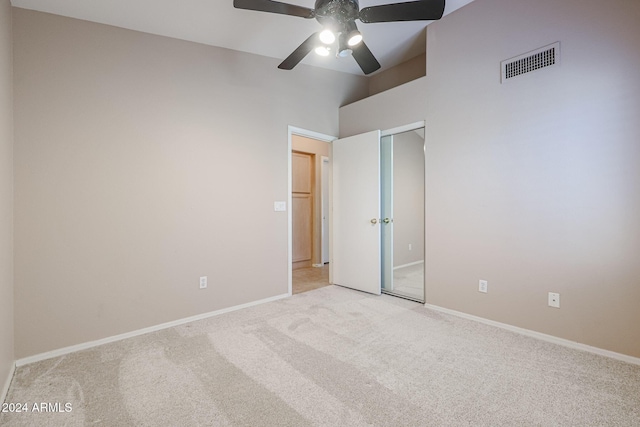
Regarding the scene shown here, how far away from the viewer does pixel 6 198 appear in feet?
6.10

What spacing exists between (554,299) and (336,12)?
2.72 m

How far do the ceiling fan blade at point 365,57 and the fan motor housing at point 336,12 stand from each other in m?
0.25

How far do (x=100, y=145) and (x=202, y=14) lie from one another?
1.40 metres

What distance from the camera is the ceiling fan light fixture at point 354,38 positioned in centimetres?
195

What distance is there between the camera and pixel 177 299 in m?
2.69

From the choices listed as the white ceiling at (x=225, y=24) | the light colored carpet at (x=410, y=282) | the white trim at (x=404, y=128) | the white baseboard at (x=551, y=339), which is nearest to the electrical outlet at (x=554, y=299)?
the white baseboard at (x=551, y=339)

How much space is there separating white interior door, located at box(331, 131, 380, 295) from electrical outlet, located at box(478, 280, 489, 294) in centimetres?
114

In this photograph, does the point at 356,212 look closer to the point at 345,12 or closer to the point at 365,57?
the point at 365,57

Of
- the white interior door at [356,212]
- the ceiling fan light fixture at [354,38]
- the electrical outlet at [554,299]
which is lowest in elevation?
the electrical outlet at [554,299]

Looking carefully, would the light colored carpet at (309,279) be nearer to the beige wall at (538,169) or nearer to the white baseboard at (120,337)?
the white baseboard at (120,337)

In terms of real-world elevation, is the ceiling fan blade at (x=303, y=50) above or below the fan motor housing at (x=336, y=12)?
below

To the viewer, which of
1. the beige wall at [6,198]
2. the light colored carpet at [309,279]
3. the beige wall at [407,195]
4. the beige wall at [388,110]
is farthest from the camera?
the beige wall at [407,195]

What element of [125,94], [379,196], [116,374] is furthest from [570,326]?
[125,94]

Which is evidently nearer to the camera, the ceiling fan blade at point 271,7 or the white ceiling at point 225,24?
the ceiling fan blade at point 271,7
